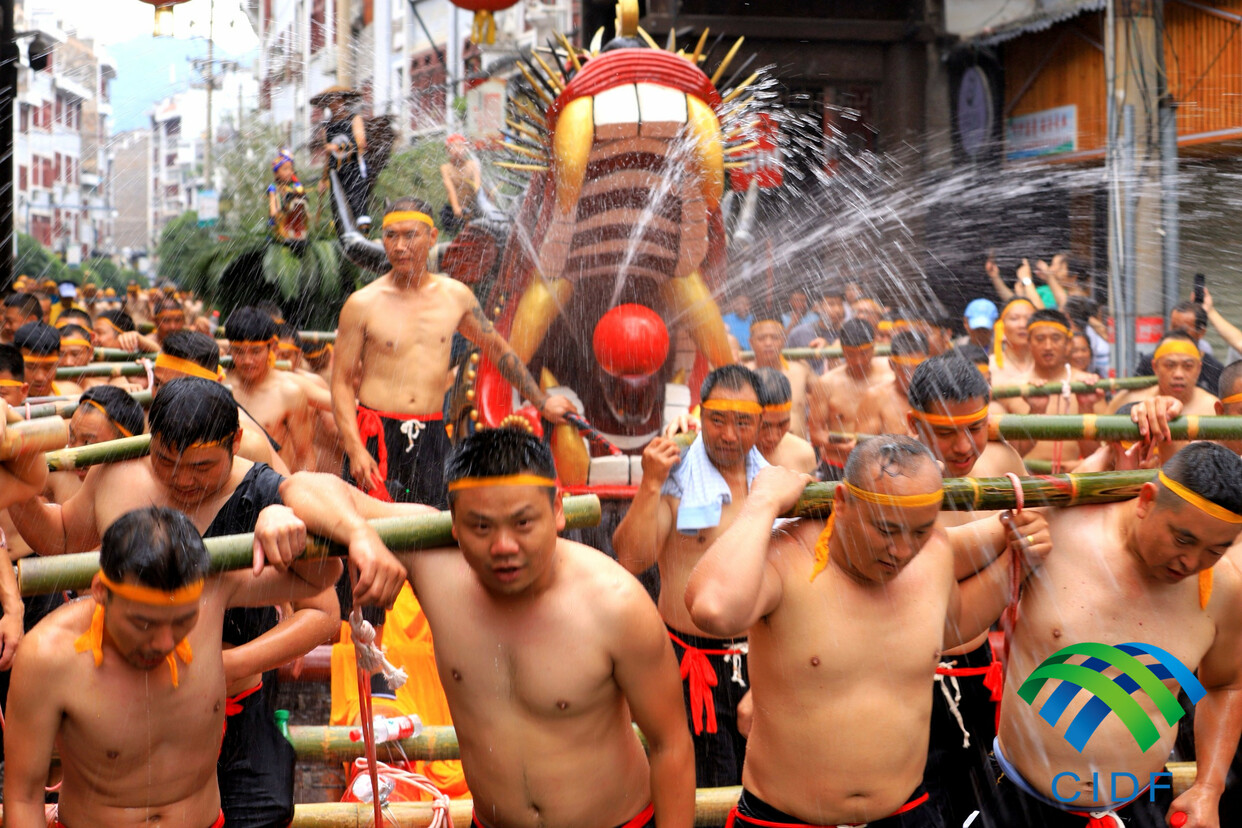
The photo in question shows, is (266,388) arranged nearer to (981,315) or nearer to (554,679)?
(554,679)

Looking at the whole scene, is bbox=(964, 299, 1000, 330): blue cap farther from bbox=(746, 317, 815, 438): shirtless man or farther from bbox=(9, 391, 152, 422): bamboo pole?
bbox=(9, 391, 152, 422): bamboo pole

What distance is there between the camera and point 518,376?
5.78 meters

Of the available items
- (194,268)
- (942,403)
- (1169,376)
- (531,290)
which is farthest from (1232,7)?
(194,268)

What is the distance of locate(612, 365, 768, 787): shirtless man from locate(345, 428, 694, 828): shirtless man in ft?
3.43

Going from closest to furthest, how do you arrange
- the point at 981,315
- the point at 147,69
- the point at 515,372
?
1. the point at 515,372
2. the point at 981,315
3. the point at 147,69

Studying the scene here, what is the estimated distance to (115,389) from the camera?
14.9 ft

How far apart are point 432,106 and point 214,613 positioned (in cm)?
1913

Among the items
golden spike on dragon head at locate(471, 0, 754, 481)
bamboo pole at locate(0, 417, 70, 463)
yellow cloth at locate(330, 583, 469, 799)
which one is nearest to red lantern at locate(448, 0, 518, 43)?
golden spike on dragon head at locate(471, 0, 754, 481)

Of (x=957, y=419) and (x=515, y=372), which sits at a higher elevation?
(x=515, y=372)

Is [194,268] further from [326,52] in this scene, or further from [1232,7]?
[1232,7]

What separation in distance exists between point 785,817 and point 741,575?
27.4 inches

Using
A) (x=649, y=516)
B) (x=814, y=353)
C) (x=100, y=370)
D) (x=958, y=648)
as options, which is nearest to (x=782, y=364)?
(x=814, y=353)

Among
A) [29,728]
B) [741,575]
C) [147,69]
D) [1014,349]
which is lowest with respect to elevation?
[29,728]

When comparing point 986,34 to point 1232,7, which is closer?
point 1232,7
